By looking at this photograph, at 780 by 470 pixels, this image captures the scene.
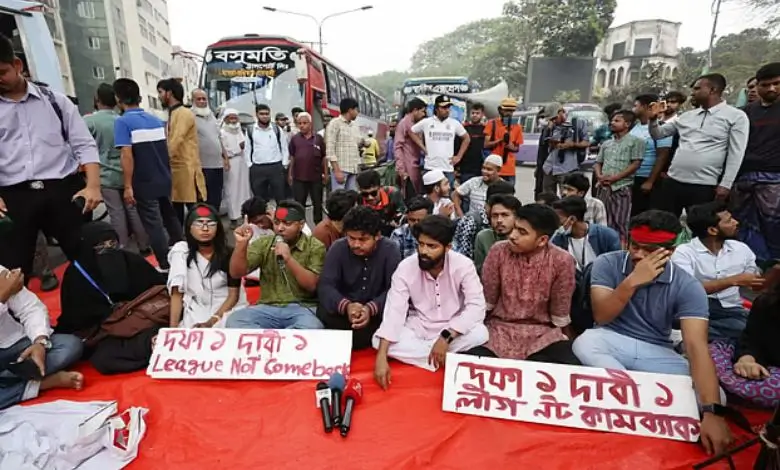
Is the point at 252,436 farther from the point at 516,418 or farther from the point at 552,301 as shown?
the point at 552,301

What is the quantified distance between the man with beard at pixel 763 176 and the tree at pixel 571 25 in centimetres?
3281

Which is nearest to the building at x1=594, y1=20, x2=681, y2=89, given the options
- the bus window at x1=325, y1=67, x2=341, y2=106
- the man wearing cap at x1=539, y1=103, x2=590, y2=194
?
the bus window at x1=325, y1=67, x2=341, y2=106

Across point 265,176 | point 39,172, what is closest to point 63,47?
point 265,176

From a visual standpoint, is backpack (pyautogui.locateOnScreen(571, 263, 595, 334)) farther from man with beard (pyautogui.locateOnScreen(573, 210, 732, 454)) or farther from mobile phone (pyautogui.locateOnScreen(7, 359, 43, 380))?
mobile phone (pyautogui.locateOnScreen(7, 359, 43, 380))

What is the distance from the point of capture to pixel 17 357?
2545mm

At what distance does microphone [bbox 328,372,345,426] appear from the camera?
229 centimetres

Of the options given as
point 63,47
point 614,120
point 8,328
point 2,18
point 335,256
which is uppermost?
point 63,47

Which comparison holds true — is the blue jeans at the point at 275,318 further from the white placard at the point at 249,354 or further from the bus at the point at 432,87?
the bus at the point at 432,87

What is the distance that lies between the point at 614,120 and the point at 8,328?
552 centimetres

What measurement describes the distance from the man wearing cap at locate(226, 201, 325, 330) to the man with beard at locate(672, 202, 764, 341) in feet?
8.26

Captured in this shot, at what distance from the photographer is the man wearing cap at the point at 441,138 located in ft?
19.3

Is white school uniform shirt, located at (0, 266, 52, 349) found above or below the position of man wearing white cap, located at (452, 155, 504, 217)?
below

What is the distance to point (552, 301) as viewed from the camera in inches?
115

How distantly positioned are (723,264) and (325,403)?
9.08 ft
